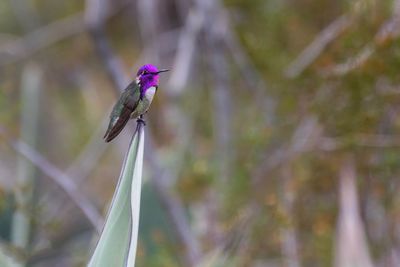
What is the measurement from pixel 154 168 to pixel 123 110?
2.79 m

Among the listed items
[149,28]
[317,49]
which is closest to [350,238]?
[317,49]

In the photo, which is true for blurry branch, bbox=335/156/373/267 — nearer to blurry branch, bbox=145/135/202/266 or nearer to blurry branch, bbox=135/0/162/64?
blurry branch, bbox=145/135/202/266

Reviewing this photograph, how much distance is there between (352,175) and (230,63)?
72.5 inches

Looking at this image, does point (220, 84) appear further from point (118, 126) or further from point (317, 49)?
point (118, 126)

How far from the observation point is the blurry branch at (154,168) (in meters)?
4.22

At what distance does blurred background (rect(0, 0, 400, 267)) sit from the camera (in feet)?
11.2

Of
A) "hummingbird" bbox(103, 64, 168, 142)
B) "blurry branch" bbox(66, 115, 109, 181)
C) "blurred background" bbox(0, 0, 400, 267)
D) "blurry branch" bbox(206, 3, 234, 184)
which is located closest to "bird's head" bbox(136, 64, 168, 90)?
"hummingbird" bbox(103, 64, 168, 142)

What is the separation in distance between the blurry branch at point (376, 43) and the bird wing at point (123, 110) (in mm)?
1748

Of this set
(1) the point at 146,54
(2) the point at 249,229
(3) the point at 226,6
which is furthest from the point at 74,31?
(2) the point at 249,229

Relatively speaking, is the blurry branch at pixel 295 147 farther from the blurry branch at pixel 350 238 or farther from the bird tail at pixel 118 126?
the bird tail at pixel 118 126

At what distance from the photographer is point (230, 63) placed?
17.0 feet

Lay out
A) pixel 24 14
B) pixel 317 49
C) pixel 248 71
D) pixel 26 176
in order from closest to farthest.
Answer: pixel 26 176 < pixel 317 49 < pixel 248 71 < pixel 24 14

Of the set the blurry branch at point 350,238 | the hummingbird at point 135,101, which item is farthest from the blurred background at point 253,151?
the hummingbird at point 135,101

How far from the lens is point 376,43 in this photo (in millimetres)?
3232
